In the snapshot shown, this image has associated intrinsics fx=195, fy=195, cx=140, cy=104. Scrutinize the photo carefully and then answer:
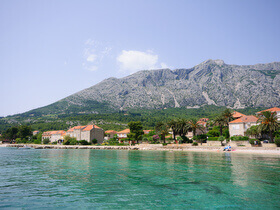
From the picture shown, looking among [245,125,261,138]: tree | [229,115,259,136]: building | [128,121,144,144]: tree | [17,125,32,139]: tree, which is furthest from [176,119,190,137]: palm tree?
[17,125,32,139]: tree

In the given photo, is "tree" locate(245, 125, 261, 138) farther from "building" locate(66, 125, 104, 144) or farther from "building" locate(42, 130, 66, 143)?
"building" locate(42, 130, 66, 143)

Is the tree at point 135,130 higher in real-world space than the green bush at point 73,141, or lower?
higher

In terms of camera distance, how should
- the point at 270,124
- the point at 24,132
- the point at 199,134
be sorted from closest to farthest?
the point at 270,124 < the point at 199,134 < the point at 24,132

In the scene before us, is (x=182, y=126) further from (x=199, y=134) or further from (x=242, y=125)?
(x=242, y=125)

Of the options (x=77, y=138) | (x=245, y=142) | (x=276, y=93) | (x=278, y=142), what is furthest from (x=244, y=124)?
(x=276, y=93)

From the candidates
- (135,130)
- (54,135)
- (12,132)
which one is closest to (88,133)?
(135,130)

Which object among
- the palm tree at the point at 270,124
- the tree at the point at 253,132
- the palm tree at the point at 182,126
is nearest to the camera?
the palm tree at the point at 270,124

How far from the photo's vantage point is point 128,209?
952 cm

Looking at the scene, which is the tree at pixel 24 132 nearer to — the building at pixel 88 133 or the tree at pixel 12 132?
the tree at pixel 12 132

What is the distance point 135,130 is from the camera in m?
92.0

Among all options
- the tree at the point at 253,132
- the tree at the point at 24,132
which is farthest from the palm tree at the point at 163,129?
the tree at the point at 24,132

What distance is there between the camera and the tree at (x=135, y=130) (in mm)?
90938

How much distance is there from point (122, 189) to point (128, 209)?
4.20 meters

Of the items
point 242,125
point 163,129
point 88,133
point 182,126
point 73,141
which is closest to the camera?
point 242,125
